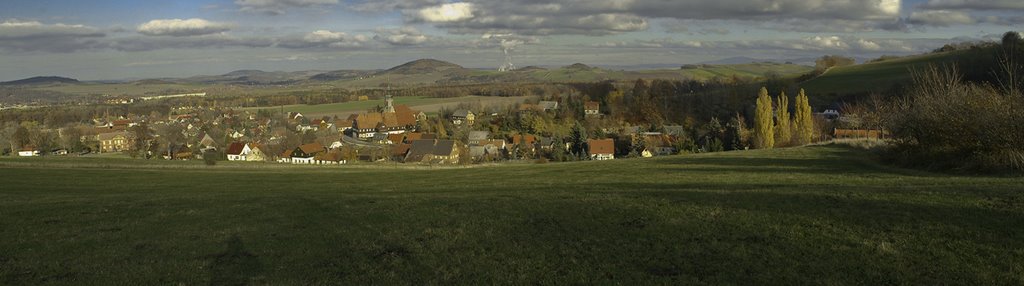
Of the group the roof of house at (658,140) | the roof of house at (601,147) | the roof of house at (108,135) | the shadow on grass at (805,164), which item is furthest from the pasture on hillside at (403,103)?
the shadow on grass at (805,164)

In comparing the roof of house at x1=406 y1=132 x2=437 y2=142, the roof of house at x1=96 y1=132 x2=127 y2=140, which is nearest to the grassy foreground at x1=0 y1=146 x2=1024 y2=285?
the roof of house at x1=406 y1=132 x2=437 y2=142

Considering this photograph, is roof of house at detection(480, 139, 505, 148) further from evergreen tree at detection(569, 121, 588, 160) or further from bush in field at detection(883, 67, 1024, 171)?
bush in field at detection(883, 67, 1024, 171)

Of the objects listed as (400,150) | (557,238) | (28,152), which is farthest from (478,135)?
(557,238)

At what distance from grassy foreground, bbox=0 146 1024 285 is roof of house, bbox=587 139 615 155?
56.5 meters

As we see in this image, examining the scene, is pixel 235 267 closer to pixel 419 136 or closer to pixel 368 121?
pixel 419 136

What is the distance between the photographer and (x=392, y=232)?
11.7m

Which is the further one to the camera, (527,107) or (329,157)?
(527,107)

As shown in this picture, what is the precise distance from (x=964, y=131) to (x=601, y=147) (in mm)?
54655

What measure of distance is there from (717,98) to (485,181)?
91.2 m

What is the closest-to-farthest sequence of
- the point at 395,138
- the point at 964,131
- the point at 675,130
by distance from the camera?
1. the point at 964,131
2. the point at 675,130
3. the point at 395,138

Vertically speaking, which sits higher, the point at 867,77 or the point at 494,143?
the point at 867,77

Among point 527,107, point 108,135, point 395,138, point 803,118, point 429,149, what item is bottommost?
point 429,149

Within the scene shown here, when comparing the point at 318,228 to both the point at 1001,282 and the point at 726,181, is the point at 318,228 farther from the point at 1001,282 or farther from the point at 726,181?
the point at 726,181

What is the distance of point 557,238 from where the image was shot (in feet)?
34.7
